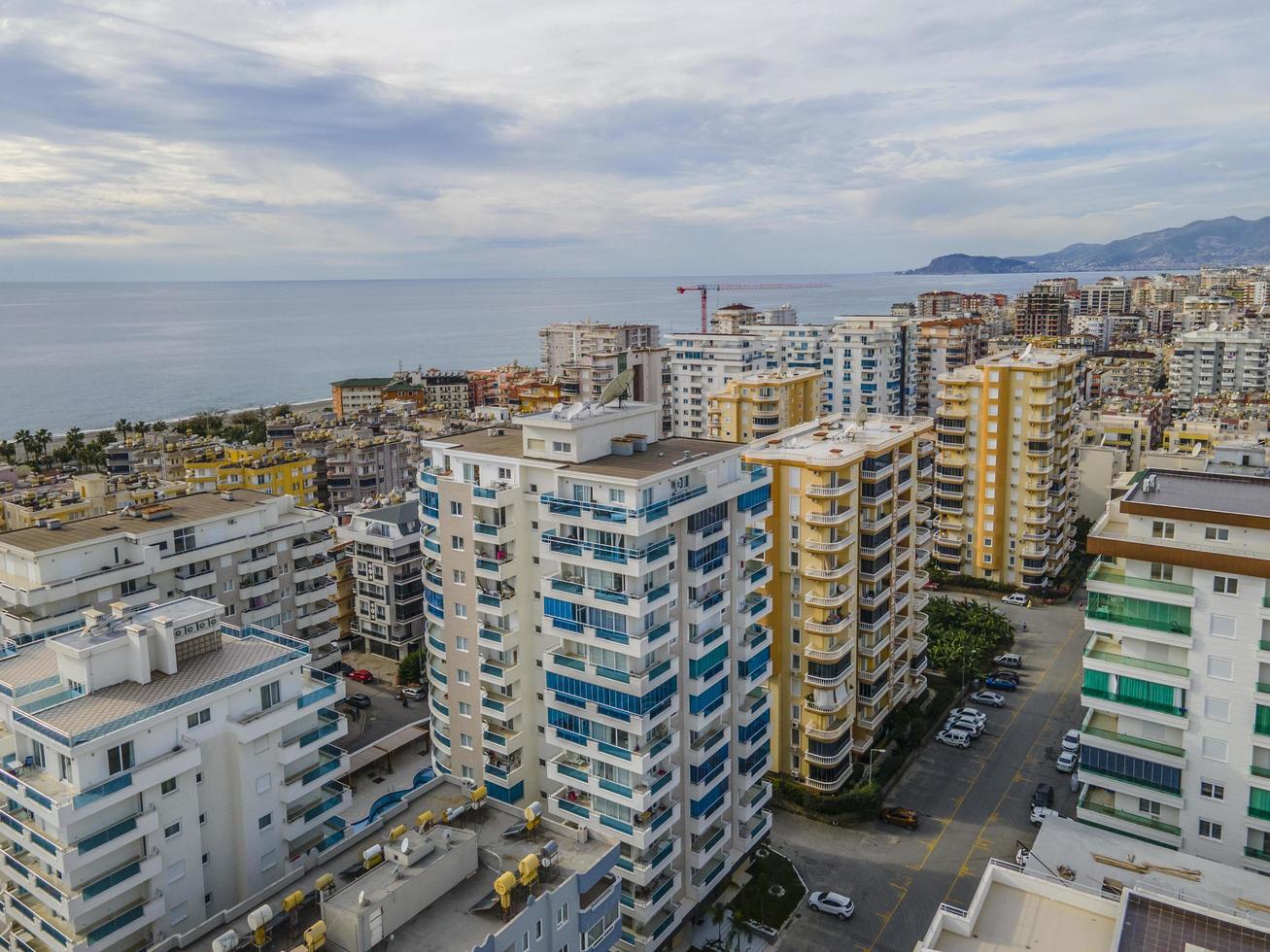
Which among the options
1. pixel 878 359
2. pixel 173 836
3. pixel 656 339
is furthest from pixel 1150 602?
pixel 656 339

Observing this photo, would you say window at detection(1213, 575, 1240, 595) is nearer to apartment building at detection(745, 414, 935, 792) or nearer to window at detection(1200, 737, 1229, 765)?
window at detection(1200, 737, 1229, 765)

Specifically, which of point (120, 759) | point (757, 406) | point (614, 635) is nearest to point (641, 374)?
point (757, 406)

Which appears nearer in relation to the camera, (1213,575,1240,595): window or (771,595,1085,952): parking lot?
(1213,575,1240,595): window

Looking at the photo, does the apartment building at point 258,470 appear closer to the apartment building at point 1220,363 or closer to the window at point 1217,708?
the window at point 1217,708

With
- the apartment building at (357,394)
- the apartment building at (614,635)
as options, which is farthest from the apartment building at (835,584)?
the apartment building at (357,394)

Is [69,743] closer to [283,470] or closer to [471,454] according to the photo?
[471,454]

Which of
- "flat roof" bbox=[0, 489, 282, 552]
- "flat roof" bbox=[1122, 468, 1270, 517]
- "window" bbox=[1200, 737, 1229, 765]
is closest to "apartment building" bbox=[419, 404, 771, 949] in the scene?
"flat roof" bbox=[0, 489, 282, 552]
